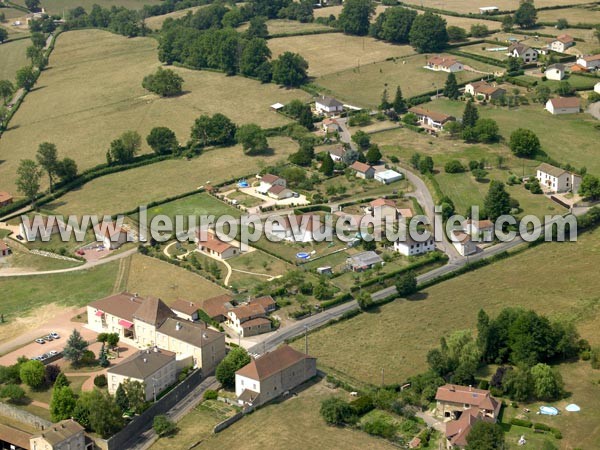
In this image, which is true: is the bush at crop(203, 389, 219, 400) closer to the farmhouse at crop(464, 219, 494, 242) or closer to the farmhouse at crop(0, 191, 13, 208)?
the farmhouse at crop(464, 219, 494, 242)

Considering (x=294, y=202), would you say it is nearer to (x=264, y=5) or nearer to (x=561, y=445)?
(x=561, y=445)

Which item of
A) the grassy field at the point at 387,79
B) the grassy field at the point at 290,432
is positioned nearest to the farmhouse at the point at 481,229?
the grassy field at the point at 290,432

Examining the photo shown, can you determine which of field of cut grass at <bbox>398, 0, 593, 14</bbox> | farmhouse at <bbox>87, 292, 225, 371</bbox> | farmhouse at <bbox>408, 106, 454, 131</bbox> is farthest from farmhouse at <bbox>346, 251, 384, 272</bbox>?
field of cut grass at <bbox>398, 0, 593, 14</bbox>

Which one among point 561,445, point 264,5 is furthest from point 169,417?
point 264,5

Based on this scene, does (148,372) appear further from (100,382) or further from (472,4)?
(472,4)

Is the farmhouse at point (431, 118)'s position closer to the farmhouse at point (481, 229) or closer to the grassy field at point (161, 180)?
the grassy field at point (161, 180)
